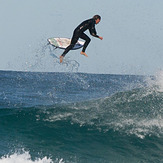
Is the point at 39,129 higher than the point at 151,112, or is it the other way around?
the point at 151,112

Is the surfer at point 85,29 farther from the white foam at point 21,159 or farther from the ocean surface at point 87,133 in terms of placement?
the white foam at point 21,159

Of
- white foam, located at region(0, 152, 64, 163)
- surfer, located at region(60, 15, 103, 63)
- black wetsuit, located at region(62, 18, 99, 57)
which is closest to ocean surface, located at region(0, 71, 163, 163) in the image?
white foam, located at region(0, 152, 64, 163)

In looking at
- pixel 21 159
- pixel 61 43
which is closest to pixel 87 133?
pixel 21 159

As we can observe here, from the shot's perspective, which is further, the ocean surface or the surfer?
the surfer

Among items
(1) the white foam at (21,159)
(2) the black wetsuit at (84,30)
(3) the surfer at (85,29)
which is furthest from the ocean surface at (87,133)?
(2) the black wetsuit at (84,30)

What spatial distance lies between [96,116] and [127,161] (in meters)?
3.87

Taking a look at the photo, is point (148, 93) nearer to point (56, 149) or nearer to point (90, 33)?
point (90, 33)

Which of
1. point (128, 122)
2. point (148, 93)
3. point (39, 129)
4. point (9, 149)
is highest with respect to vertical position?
point (148, 93)

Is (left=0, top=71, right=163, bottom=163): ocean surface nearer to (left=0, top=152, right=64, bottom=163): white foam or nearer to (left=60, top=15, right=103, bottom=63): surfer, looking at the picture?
(left=0, top=152, right=64, bottom=163): white foam

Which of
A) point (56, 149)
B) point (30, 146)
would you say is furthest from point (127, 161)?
point (30, 146)

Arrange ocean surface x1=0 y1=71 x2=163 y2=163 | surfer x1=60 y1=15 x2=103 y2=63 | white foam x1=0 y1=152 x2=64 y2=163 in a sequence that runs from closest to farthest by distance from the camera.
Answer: white foam x1=0 y1=152 x2=64 y2=163 → ocean surface x1=0 y1=71 x2=163 y2=163 → surfer x1=60 y1=15 x2=103 y2=63

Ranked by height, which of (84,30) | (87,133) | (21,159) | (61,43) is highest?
(61,43)

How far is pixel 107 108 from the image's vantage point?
14.8 m

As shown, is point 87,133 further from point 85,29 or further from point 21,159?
point 85,29
